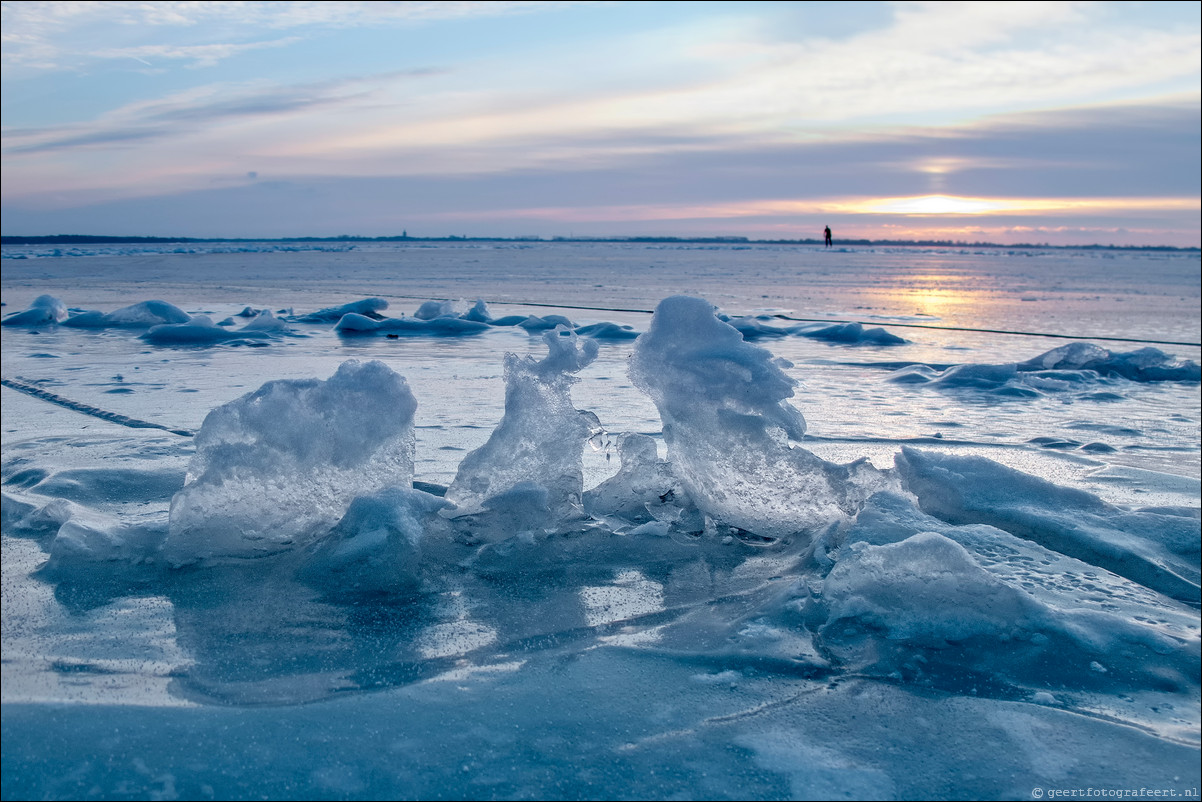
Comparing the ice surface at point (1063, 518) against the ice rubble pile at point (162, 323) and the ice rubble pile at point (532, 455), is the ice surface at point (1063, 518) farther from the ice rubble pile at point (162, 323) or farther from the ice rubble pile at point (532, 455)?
the ice rubble pile at point (162, 323)

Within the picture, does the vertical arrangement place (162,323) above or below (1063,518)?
above

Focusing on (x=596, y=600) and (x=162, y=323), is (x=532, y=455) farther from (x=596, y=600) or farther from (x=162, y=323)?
(x=162, y=323)

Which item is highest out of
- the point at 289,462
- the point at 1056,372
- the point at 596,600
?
the point at 289,462

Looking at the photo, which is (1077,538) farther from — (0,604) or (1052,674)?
(0,604)

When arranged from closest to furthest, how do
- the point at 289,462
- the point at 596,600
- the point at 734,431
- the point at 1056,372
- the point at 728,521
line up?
the point at 596,600, the point at 289,462, the point at 728,521, the point at 734,431, the point at 1056,372

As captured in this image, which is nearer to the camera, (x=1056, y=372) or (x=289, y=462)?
(x=289, y=462)

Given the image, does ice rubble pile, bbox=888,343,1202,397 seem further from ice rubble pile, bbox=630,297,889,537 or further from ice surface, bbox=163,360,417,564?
ice surface, bbox=163,360,417,564

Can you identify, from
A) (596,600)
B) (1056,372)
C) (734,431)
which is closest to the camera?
(596,600)

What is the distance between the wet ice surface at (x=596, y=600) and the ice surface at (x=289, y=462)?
0.04 feet

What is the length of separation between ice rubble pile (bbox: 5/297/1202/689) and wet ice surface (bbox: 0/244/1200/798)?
0.01m

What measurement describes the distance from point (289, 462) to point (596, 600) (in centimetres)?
127

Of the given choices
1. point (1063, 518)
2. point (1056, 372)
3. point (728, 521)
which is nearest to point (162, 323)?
point (728, 521)

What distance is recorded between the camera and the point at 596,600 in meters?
2.65

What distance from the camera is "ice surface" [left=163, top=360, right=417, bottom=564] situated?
2926 mm
